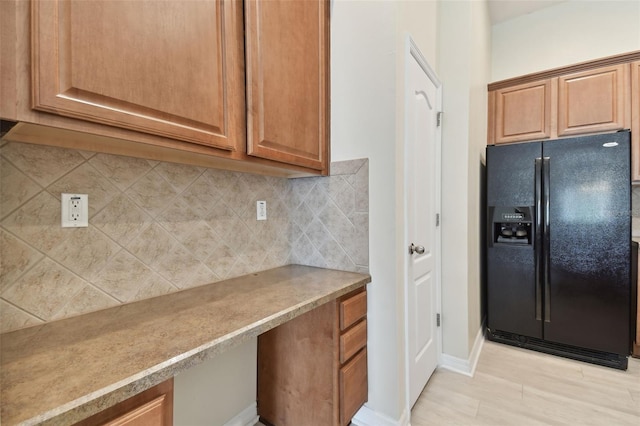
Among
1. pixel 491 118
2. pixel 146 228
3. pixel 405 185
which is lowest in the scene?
pixel 146 228

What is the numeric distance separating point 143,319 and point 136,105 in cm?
67

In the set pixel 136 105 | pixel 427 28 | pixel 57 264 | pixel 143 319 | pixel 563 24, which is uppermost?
pixel 563 24

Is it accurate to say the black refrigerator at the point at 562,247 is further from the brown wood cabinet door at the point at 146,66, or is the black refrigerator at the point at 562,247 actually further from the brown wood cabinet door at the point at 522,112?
the brown wood cabinet door at the point at 146,66

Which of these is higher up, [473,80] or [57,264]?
[473,80]

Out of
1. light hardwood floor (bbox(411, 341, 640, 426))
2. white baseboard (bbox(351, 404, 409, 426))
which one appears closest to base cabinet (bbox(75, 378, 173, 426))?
white baseboard (bbox(351, 404, 409, 426))

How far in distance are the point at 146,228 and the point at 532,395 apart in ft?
8.00

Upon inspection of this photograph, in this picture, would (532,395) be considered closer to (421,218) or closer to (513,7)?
(421,218)

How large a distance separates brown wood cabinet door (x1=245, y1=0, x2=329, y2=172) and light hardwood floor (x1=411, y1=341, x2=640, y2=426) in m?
1.62

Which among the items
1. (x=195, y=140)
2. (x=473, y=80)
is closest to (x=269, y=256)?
(x=195, y=140)

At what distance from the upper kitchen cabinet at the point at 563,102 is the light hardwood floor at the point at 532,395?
76.6 inches

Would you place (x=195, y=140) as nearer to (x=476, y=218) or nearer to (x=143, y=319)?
(x=143, y=319)

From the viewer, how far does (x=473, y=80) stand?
2170mm

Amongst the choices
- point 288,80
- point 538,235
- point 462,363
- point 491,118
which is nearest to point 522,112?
point 491,118

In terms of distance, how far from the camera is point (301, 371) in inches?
54.8
